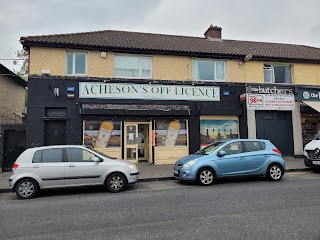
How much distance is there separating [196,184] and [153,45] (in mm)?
8612

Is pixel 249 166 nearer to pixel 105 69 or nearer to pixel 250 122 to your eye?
pixel 250 122

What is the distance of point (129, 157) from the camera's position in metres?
13.2

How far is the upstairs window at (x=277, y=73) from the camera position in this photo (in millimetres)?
15289

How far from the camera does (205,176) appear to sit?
8406 mm

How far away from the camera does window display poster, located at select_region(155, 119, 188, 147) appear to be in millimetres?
13531

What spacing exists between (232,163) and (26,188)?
6.42m

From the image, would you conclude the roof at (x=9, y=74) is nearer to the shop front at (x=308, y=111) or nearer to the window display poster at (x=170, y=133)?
the window display poster at (x=170, y=133)

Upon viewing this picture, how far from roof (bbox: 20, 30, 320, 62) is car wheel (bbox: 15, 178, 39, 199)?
7.47m

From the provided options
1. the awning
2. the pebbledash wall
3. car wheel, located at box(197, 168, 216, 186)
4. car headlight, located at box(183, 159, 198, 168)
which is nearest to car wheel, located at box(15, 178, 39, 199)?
car headlight, located at box(183, 159, 198, 168)

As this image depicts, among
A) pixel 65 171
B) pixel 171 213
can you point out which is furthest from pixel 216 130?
pixel 171 213

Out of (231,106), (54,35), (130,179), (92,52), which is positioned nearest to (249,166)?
(130,179)

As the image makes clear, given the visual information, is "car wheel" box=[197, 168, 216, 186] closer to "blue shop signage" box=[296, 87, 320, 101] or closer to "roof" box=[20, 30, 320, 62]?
"roof" box=[20, 30, 320, 62]

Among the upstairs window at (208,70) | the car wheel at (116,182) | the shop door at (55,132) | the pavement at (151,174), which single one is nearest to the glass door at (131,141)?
the pavement at (151,174)

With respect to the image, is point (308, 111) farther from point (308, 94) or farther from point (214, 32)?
point (214, 32)
